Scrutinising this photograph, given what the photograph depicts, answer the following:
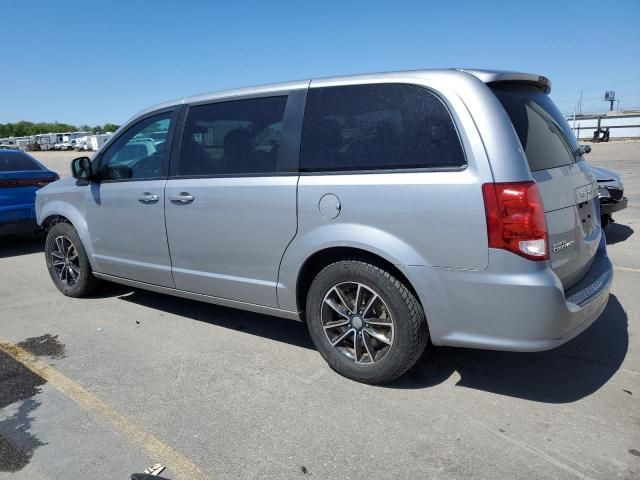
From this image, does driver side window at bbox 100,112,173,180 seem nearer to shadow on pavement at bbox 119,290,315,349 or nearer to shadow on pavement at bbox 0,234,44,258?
shadow on pavement at bbox 119,290,315,349

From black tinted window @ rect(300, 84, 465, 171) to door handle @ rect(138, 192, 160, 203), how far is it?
1474 millimetres

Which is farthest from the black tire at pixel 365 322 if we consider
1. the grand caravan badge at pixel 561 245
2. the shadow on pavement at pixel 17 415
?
the shadow on pavement at pixel 17 415

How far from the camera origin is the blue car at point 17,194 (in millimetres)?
7688

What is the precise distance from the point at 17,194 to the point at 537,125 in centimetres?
742

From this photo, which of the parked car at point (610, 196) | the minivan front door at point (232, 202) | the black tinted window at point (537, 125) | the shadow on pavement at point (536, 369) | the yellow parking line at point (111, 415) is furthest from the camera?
the parked car at point (610, 196)

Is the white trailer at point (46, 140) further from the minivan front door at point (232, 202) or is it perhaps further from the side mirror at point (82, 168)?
the minivan front door at point (232, 202)

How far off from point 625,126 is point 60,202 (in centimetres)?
4286

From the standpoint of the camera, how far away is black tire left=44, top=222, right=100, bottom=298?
206 inches

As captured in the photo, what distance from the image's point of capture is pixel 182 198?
4.07m

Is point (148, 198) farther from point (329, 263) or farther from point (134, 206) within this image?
point (329, 263)

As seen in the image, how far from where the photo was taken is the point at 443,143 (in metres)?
2.95

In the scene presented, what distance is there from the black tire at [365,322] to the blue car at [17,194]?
6129mm

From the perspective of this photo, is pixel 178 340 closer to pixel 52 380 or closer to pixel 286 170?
pixel 52 380

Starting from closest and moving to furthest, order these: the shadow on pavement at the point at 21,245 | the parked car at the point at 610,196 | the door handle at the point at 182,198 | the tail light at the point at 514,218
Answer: the tail light at the point at 514,218, the door handle at the point at 182,198, the parked car at the point at 610,196, the shadow on pavement at the point at 21,245
